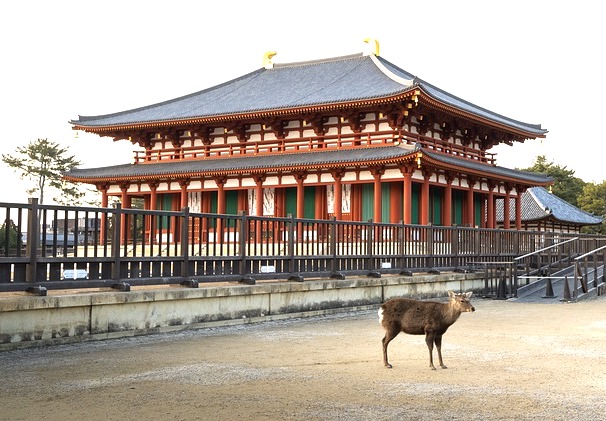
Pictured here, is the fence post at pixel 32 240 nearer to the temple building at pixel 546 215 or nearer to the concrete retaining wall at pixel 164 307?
the concrete retaining wall at pixel 164 307

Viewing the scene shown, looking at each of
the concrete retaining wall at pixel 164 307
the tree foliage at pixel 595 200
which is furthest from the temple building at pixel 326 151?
the tree foliage at pixel 595 200

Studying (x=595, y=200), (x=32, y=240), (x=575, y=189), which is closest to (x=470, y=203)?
(x=32, y=240)

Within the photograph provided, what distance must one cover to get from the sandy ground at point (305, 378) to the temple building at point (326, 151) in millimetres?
16586

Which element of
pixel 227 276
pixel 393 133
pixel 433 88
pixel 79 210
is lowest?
pixel 227 276

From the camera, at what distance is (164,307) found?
12.1 m

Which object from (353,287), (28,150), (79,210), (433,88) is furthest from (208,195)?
(28,150)

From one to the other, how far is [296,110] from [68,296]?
2121cm

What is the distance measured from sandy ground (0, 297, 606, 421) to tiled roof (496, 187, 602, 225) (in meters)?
36.4

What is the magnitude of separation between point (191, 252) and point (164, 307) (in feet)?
9.09

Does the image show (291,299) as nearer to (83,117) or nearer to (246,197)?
(246,197)

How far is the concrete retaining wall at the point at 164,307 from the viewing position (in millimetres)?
9891

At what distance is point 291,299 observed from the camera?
15023mm

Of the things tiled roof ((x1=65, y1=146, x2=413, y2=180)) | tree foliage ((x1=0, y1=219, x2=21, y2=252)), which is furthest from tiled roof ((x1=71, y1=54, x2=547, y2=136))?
tree foliage ((x1=0, y1=219, x2=21, y2=252))

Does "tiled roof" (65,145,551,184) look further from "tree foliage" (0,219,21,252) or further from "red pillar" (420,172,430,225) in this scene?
"tree foliage" (0,219,21,252)
